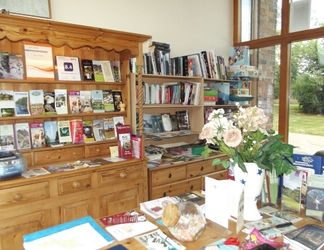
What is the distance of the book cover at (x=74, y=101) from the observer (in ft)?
8.36

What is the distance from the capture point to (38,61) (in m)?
2.34

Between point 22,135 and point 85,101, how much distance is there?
0.64 meters

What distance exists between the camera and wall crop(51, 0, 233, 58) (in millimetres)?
2729

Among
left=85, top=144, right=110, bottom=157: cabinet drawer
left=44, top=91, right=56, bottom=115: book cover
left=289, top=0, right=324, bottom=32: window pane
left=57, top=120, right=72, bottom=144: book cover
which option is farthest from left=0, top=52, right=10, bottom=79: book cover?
left=289, top=0, right=324, bottom=32: window pane

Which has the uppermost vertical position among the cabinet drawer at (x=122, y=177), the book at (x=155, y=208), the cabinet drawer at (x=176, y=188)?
the book at (x=155, y=208)

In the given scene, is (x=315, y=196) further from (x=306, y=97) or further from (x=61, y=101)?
(x=306, y=97)

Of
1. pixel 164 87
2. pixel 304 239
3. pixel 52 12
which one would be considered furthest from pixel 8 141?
pixel 304 239

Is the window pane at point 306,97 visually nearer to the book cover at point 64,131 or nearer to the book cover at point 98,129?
the book cover at point 98,129

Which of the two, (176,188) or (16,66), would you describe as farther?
(176,188)

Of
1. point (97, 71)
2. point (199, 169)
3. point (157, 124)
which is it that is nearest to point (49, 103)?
point (97, 71)

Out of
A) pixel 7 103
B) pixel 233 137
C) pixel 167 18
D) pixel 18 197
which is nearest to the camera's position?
pixel 233 137

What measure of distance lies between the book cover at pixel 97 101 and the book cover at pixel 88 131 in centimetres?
14

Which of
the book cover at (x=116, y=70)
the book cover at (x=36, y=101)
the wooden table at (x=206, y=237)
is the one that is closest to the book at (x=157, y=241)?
the wooden table at (x=206, y=237)

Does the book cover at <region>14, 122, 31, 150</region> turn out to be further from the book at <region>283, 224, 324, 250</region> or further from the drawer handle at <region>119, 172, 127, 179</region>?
the book at <region>283, 224, 324, 250</region>
